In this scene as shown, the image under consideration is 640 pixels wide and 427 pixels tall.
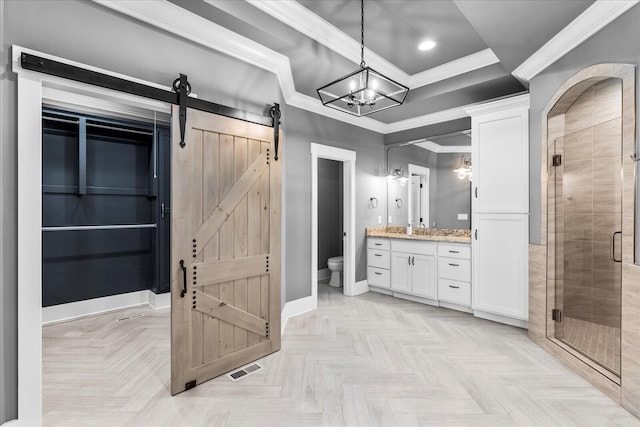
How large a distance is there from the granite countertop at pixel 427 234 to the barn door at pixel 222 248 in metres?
2.32

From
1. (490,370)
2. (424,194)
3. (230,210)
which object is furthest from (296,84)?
(490,370)

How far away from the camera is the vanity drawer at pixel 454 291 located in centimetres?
386

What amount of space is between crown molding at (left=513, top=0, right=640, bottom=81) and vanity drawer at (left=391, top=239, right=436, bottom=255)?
7.29 ft

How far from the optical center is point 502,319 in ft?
11.7

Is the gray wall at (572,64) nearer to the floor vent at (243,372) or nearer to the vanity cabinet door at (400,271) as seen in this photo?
the vanity cabinet door at (400,271)

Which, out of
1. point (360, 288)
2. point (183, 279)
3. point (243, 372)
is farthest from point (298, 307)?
point (183, 279)

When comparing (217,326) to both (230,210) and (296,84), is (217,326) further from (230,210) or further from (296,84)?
(296,84)

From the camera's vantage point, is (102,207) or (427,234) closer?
(102,207)

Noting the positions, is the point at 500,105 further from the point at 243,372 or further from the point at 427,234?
the point at 243,372

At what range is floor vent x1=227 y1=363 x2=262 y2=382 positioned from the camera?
2.42 metres

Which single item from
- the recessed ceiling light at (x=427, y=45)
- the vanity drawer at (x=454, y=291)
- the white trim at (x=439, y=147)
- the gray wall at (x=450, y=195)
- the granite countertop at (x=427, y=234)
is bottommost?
the vanity drawer at (x=454, y=291)

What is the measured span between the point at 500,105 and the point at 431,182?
149cm

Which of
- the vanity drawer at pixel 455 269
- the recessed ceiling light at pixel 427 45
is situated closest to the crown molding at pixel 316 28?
the recessed ceiling light at pixel 427 45

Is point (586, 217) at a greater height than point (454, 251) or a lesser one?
greater
